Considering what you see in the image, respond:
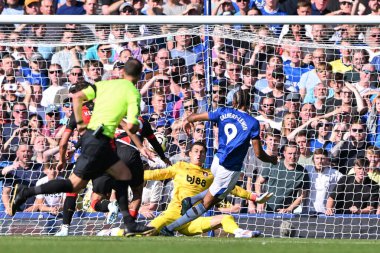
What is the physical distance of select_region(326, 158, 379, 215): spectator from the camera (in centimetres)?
1256

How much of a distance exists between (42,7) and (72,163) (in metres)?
2.72

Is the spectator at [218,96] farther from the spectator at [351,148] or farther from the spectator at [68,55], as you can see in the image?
the spectator at [68,55]

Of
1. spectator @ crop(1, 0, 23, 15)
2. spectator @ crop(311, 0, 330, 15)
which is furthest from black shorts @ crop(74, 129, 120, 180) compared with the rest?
spectator @ crop(311, 0, 330, 15)

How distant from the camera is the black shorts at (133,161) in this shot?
36.9 ft

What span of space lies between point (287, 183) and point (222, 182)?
5.63 feet

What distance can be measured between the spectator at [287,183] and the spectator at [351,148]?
1.69ft

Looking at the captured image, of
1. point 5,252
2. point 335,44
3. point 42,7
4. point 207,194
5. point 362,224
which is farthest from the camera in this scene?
point 42,7

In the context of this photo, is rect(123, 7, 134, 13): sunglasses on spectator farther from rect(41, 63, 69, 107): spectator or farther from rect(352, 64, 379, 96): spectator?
rect(352, 64, 379, 96): spectator

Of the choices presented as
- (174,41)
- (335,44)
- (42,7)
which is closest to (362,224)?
(335,44)

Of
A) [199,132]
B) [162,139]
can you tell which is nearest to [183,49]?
[199,132]

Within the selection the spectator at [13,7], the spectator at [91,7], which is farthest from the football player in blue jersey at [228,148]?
the spectator at [13,7]

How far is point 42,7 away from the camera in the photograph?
14.3m

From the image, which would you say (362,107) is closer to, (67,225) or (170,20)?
(170,20)

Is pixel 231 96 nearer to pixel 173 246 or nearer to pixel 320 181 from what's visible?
pixel 320 181
